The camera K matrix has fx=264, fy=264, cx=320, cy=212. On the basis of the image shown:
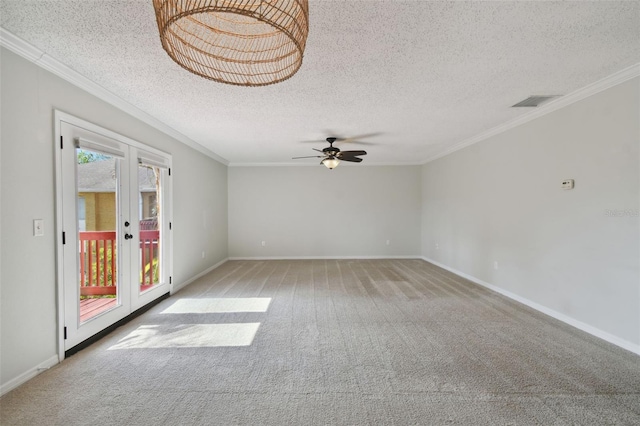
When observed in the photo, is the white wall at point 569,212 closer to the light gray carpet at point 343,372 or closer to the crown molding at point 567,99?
the crown molding at point 567,99

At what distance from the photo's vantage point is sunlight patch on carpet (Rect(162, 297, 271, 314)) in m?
3.30

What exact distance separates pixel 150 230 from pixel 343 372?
10.5 feet

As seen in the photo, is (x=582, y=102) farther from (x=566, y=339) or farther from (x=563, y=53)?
(x=566, y=339)

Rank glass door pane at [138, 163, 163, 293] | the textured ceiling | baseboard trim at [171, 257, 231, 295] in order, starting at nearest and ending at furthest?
the textured ceiling < glass door pane at [138, 163, 163, 293] < baseboard trim at [171, 257, 231, 295]

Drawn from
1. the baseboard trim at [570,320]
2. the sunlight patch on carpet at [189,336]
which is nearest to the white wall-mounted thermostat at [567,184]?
the baseboard trim at [570,320]

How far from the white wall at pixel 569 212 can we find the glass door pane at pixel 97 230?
16.2 feet

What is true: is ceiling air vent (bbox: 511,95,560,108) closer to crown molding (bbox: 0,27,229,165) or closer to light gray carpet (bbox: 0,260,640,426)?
light gray carpet (bbox: 0,260,640,426)

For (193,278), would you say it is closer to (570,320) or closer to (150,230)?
(150,230)

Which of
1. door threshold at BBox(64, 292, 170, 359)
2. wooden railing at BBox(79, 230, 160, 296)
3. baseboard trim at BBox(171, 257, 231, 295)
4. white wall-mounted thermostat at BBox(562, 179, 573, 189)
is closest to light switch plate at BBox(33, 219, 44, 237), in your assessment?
wooden railing at BBox(79, 230, 160, 296)

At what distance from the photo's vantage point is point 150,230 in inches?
145

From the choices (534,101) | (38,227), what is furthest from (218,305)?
(534,101)

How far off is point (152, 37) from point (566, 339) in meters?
4.33

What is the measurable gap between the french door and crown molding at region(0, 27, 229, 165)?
1.08 feet

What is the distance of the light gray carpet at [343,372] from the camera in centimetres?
164
